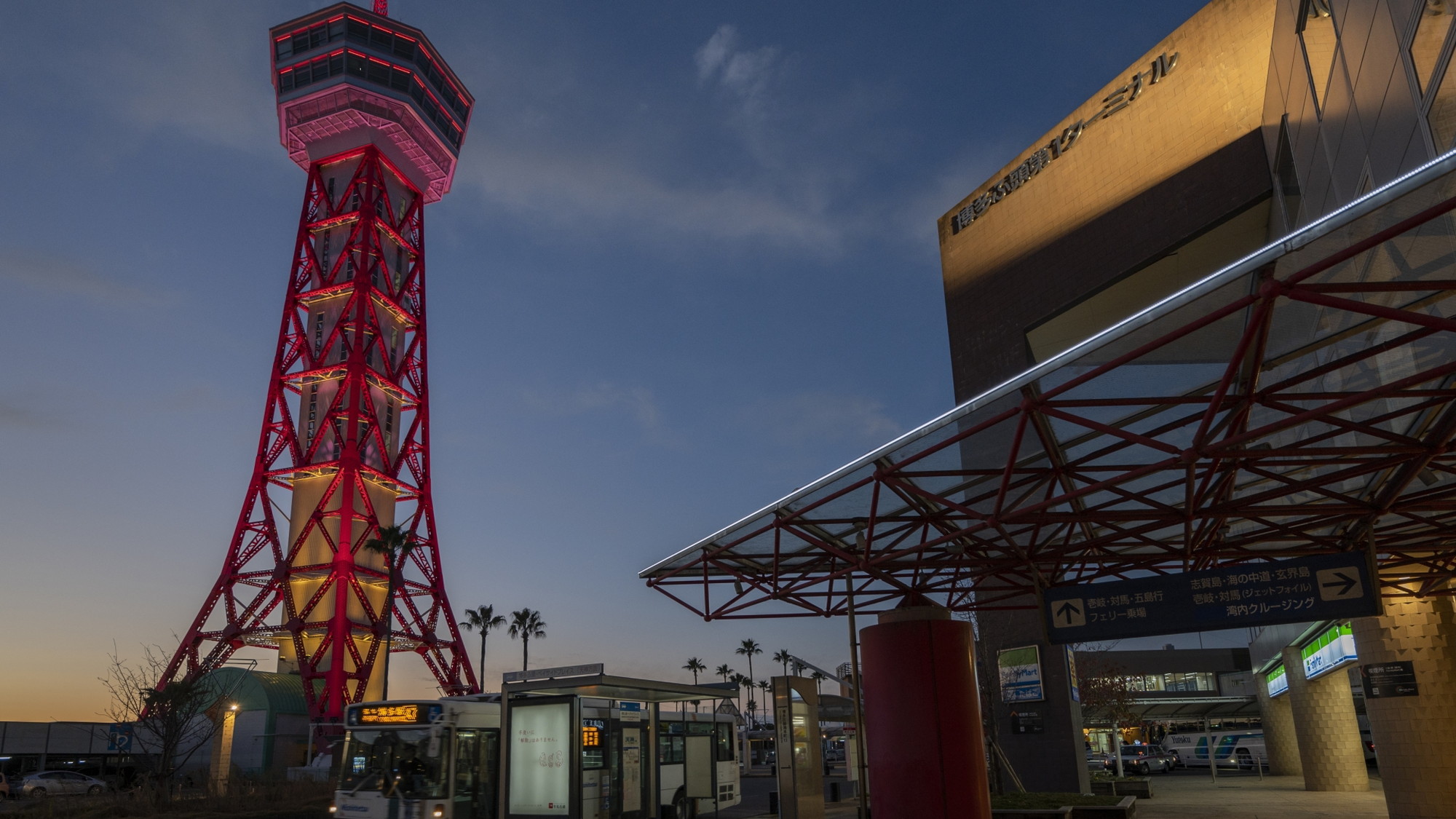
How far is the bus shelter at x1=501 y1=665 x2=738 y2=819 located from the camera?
16.5 metres

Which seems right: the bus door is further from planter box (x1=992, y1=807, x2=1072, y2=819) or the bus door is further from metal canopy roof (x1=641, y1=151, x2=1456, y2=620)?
planter box (x1=992, y1=807, x2=1072, y2=819)

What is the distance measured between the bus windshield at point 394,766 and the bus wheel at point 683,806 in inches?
292

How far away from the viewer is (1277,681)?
36969 millimetres

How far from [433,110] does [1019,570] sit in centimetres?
6537

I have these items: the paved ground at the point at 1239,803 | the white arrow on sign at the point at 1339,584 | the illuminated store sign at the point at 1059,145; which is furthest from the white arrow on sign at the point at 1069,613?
the illuminated store sign at the point at 1059,145

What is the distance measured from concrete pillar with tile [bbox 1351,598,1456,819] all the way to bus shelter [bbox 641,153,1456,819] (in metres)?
0.05

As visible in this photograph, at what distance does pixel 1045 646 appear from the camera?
2698 centimetres

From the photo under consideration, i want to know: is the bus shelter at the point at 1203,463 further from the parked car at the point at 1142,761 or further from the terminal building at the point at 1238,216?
the parked car at the point at 1142,761

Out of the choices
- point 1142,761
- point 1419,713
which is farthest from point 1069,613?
point 1142,761

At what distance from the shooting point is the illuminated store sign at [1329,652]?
24516 mm

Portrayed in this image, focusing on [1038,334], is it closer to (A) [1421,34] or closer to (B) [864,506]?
(B) [864,506]

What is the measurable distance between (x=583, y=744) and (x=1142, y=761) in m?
32.7

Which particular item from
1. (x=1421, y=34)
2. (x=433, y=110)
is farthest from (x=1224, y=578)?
(x=433, y=110)

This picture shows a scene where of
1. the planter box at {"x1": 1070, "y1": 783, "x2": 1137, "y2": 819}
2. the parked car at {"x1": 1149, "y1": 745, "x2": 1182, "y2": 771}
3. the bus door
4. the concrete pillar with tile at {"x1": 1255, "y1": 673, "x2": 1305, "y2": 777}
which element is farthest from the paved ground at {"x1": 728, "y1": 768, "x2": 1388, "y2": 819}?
the parked car at {"x1": 1149, "y1": 745, "x2": 1182, "y2": 771}
